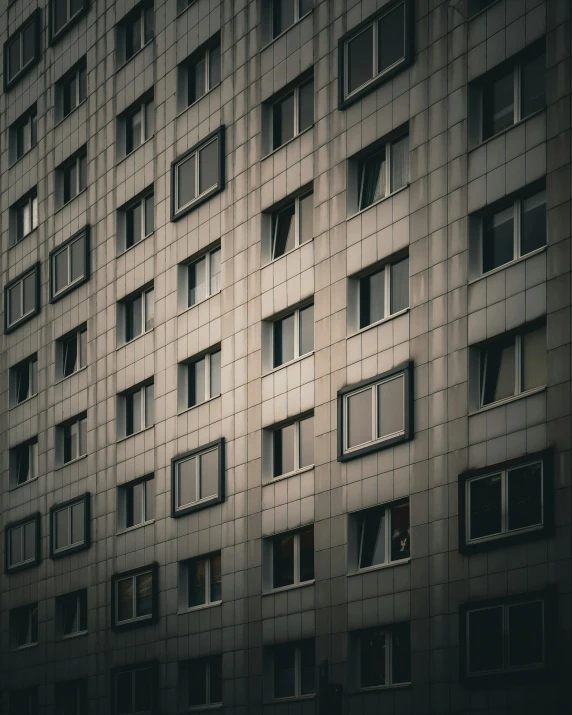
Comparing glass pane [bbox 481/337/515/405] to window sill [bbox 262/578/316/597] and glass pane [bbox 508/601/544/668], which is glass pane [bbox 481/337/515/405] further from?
window sill [bbox 262/578/316/597]

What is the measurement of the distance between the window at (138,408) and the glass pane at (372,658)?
13773 millimetres

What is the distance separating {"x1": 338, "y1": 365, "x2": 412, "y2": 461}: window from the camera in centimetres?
3612

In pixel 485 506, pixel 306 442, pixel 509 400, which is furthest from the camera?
pixel 306 442

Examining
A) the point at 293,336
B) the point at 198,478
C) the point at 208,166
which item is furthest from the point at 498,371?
the point at 208,166

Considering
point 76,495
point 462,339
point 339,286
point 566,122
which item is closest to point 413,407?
point 462,339

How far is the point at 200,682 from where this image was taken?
1738 inches

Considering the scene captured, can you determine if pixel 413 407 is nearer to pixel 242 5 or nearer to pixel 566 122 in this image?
pixel 566 122

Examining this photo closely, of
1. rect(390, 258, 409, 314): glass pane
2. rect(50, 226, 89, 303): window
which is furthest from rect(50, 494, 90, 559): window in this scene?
rect(390, 258, 409, 314): glass pane

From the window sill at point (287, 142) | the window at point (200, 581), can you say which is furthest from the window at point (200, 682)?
the window sill at point (287, 142)

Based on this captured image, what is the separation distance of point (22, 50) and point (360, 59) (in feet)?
83.2

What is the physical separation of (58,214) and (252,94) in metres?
14.6

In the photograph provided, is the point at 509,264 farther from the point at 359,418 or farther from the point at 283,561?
the point at 283,561

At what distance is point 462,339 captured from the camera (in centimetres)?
3447

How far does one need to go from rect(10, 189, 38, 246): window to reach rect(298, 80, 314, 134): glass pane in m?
19.3
